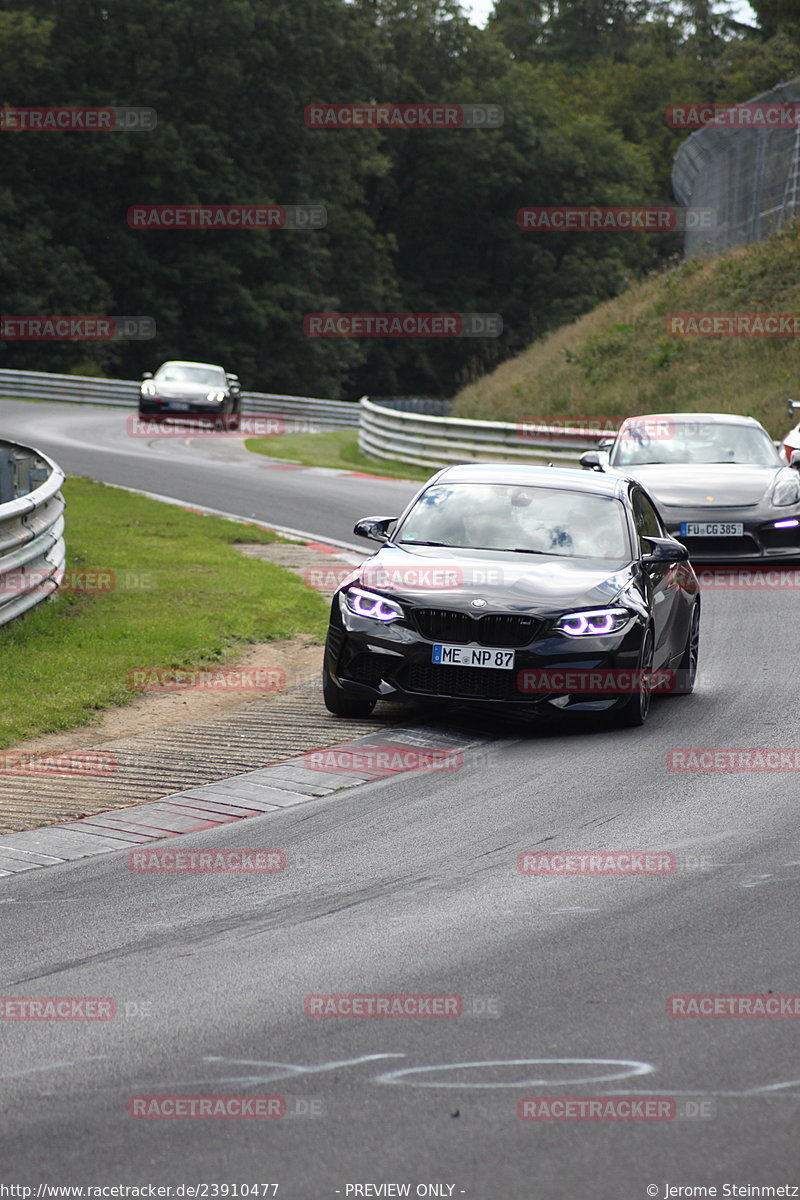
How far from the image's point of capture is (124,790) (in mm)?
8062

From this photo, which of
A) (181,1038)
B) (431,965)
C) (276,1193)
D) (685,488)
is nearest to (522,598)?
(431,965)

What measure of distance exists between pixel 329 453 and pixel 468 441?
6322mm

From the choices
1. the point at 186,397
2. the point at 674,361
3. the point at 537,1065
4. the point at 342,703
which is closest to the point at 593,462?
the point at 342,703

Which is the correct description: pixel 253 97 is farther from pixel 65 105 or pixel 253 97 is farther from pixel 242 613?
pixel 242 613

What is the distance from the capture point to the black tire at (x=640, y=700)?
9391 mm

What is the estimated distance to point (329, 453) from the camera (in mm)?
34156

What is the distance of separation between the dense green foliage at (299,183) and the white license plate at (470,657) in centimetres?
3623

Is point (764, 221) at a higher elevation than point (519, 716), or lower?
higher

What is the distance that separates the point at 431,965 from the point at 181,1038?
3.21 feet

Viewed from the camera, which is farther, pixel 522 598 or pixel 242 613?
pixel 242 613

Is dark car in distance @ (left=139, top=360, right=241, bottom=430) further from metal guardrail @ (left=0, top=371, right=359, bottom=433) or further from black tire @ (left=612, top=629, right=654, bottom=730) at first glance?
black tire @ (left=612, top=629, right=654, bottom=730)

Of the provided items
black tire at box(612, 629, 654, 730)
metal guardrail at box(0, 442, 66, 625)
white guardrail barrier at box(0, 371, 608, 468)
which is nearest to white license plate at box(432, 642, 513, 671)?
black tire at box(612, 629, 654, 730)

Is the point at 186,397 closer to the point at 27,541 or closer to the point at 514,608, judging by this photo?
the point at 27,541

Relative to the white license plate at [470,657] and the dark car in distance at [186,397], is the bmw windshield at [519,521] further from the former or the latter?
the dark car in distance at [186,397]
